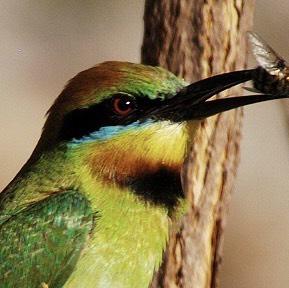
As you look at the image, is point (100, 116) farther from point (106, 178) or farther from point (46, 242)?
point (46, 242)

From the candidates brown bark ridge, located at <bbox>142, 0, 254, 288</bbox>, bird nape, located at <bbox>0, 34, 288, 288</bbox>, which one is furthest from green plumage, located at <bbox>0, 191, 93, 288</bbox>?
brown bark ridge, located at <bbox>142, 0, 254, 288</bbox>

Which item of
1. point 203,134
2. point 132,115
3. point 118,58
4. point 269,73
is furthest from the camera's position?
point 118,58

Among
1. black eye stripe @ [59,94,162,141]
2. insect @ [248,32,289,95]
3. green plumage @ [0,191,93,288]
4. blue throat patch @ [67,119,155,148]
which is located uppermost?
insect @ [248,32,289,95]

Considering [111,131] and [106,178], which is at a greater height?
[111,131]

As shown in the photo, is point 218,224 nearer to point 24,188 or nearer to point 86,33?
point 24,188

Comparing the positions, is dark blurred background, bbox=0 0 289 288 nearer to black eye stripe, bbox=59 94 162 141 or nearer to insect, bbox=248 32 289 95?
insect, bbox=248 32 289 95

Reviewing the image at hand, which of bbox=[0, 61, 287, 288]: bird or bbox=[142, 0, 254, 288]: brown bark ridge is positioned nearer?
bbox=[0, 61, 287, 288]: bird

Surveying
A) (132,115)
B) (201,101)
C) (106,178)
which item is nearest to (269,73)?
(201,101)

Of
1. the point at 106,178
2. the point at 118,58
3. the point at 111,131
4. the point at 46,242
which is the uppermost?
the point at 118,58

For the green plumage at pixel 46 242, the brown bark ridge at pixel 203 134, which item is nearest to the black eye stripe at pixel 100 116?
the green plumage at pixel 46 242
